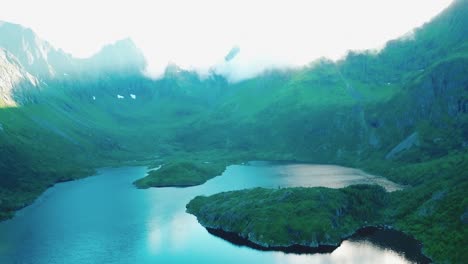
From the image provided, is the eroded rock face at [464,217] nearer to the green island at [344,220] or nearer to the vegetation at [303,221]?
the green island at [344,220]

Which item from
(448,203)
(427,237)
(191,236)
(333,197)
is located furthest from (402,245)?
(191,236)

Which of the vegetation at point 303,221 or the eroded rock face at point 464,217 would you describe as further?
the vegetation at point 303,221

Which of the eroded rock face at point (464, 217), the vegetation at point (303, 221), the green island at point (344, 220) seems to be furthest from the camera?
the vegetation at point (303, 221)

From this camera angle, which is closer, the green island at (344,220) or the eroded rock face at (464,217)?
the eroded rock face at (464,217)

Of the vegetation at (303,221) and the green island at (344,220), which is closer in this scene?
the green island at (344,220)

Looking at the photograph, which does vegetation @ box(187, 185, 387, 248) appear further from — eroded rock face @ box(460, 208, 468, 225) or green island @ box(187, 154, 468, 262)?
eroded rock face @ box(460, 208, 468, 225)

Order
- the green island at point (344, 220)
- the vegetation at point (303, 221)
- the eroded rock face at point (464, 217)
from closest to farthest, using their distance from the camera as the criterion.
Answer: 1. the eroded rock face at point (464, 217)
2. the green island at point (344, 220)
3. the vegetation at point (303, 221)

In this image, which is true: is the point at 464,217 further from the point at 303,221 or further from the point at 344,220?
the point at 303,221

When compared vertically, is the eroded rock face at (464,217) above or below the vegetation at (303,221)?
below

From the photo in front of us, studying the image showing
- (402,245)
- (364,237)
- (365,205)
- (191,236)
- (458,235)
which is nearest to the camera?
(458,235)

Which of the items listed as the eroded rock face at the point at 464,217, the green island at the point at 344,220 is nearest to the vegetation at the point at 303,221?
the green island at the point at 344,220

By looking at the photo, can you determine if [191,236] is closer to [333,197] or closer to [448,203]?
[333,197]
